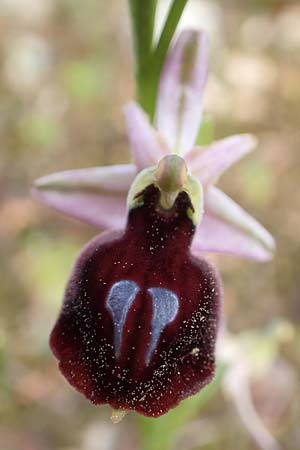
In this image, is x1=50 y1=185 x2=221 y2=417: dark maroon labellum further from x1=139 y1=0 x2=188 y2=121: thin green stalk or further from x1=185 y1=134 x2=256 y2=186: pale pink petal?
x1=139 y1=0 x2=188 y2=121: thin green stalk

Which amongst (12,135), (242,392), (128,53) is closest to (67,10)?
(128,53)

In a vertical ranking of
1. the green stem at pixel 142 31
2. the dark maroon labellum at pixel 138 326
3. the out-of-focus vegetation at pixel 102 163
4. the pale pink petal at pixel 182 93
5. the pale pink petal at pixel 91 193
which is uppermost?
the green stem at pixel 142 31

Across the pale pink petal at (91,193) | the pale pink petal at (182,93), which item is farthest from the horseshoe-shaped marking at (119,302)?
the pale pink petal at (182,93)

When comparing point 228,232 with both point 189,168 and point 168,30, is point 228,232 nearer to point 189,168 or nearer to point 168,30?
point 189,168

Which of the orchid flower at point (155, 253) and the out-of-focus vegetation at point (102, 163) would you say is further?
the out-of-focus vegetation at point (102, 163)

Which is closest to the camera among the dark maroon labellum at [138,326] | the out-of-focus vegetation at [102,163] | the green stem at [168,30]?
the dark maroon labellum at [138,326]

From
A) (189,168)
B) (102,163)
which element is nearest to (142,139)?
(189,168)

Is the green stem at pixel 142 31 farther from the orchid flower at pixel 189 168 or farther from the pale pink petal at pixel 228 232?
the pale pink petal at pixel 228 232
